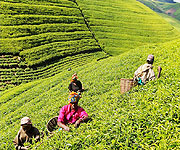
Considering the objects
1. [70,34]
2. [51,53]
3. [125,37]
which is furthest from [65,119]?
[125,37]

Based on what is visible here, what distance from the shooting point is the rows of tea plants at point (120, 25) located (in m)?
62.2

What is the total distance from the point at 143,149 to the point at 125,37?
6390cm

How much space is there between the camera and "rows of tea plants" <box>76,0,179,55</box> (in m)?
62.2

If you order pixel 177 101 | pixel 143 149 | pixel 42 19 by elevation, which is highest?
pixel 42 19

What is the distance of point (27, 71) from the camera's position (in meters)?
38.8

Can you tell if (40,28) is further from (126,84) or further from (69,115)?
(69,115)

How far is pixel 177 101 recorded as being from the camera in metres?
6.48

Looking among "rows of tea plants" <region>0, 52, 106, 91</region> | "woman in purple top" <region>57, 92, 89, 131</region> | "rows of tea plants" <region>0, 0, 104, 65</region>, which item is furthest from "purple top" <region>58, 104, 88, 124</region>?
"rows of tea plants" <region>0, 0, 104, 65</region>

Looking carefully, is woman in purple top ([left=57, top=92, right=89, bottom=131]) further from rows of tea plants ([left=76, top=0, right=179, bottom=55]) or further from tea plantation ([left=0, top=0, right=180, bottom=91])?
rows of tea plants ([left=76, top=0, right=179, bottom=55])

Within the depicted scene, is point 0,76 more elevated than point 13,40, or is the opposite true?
point 13,40

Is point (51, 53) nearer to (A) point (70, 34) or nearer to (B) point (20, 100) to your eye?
(A) point (70, 34)

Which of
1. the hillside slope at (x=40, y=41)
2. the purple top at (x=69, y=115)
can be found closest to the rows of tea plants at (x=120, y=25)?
the hillside slope at (x=40, y=41)

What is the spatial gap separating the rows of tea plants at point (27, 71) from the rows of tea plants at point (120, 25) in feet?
54.3

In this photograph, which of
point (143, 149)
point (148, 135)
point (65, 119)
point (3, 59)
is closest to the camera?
point (143, 149)
